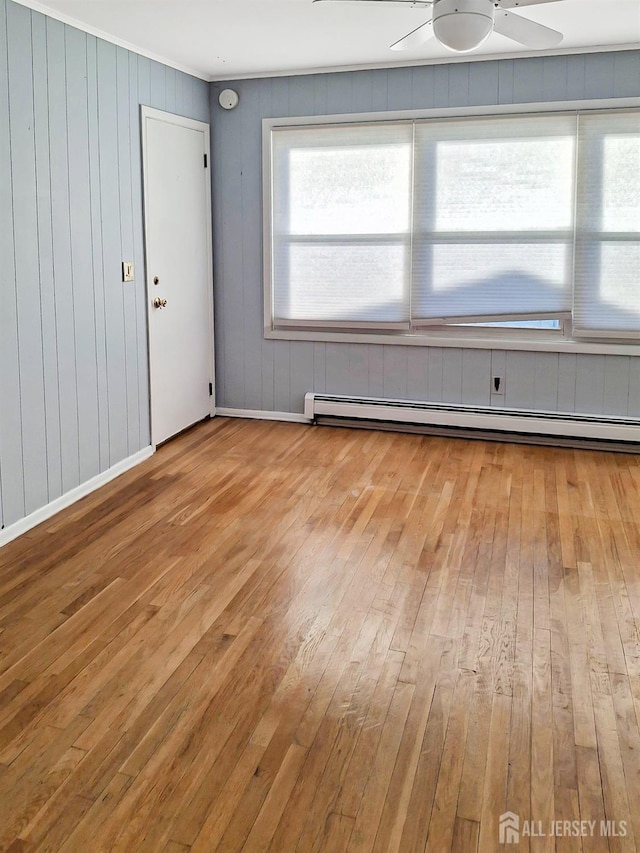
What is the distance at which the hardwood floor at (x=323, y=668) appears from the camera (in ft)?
6.04

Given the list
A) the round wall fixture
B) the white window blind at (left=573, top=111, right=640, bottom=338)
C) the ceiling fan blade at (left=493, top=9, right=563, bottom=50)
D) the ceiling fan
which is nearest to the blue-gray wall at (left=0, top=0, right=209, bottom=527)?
the round wall fixture

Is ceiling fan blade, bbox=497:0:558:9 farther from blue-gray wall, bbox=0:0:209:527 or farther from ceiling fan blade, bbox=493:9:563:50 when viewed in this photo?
blue-gray wall, bbox=0:0:209:527

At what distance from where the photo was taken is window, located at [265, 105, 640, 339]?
184 inches

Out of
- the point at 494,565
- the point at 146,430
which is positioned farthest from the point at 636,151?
the point at 146,430

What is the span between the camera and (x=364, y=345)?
5.36m

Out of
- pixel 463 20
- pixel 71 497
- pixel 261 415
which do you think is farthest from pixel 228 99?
pixel 71 497

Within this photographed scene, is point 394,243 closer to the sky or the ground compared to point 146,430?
closer to the sky

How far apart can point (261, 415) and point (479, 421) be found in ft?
5.56

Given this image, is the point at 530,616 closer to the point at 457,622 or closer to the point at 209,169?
the point at 457,622

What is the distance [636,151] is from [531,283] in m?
0.99

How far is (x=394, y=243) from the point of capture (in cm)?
512

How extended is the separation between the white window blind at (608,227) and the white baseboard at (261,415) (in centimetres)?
210

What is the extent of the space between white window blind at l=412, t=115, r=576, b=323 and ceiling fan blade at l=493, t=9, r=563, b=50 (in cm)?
147

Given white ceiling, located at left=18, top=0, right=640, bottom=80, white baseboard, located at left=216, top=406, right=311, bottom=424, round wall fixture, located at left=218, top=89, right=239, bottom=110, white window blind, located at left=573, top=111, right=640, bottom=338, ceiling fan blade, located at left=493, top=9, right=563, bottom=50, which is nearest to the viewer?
ceiling fan blade, located at left=493, top=9, right=563, bottom=50
